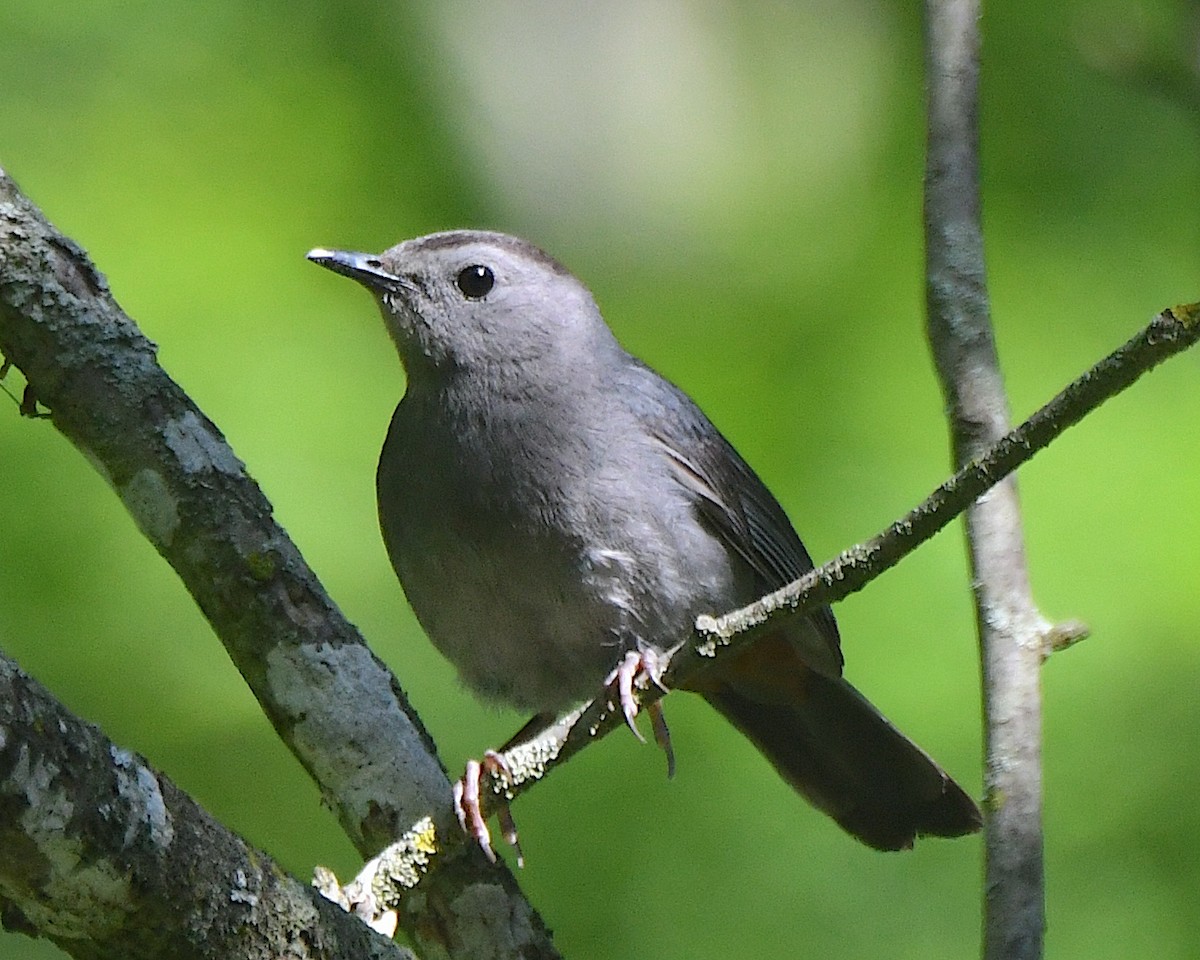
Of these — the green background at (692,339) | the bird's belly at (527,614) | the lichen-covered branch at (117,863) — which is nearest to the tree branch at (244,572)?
the bird's belly at (527,614)

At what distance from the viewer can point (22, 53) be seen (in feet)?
19.3

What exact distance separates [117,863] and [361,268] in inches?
93.6

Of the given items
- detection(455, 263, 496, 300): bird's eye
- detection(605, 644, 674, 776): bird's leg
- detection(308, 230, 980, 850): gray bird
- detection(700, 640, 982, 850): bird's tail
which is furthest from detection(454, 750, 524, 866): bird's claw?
detection(455, 263, 496, 300): bird's eye

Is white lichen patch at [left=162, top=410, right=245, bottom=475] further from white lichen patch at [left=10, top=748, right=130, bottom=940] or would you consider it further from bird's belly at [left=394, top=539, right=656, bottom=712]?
white lichen patch at [left=10, top=748, right=130, bottom=940]

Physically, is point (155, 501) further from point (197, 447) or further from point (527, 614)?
point (527, 614)

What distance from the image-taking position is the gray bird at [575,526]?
12.8 ft

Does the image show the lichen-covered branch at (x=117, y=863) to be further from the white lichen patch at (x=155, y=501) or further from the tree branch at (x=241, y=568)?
the white lichen patch at (x=155, y=501)

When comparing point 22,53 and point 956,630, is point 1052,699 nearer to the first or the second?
point 956,630

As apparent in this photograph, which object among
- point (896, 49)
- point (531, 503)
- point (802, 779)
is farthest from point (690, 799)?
point (896, 49)

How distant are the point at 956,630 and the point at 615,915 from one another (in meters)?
1.39

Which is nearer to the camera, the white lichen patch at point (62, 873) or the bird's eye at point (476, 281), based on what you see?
the white lichen patch at point (62, 873)

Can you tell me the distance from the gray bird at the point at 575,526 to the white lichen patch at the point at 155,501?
703mm

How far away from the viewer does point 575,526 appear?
3889 millimetres

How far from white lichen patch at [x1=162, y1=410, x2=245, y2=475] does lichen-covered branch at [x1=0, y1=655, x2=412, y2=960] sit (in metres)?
1.21
